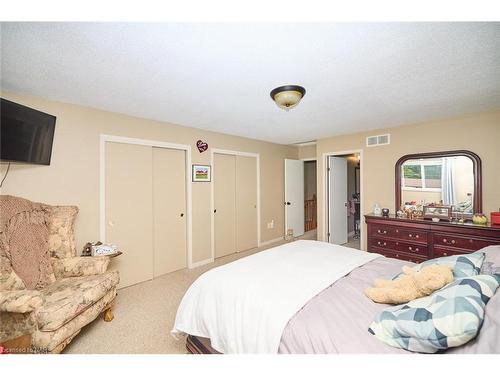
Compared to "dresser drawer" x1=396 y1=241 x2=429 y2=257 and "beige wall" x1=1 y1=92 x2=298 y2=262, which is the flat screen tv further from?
"dresser drawer" x1=396 y1=241 x2=429 y2=257

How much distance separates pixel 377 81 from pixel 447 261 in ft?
5.01

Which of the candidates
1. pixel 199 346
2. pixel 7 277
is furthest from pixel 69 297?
pixel 199 346

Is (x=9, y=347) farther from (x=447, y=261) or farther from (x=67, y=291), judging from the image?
(x=447, y=261)

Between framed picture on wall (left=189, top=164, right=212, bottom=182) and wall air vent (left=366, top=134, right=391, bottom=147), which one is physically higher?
wall air vent (left=366, top=134, right=391, bottom=147)

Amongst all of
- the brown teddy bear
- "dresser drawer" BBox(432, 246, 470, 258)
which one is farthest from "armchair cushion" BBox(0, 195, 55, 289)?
"dresser drawer" BBox(432, 246, 470, 258)

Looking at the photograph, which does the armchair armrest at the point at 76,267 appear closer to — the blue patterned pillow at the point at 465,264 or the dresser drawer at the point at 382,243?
the blue patterned pillow at the point at 465,264

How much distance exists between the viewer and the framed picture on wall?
361 cm

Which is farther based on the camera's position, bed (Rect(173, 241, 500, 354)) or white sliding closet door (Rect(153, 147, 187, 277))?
white sliding closet door (Rect(153, 147, 187, 277))

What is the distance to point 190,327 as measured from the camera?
5.11ft

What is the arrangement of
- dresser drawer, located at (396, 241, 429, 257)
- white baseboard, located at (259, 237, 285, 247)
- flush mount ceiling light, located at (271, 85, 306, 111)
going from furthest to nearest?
white baseboard, located at (259, 237, 285, 247), dresser drawer, located at (396, 241, 429, 257), flush mount ceiling light, located at (271, 85, 306, 111)

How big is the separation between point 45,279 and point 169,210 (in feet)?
5.21

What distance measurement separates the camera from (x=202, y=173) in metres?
3.71

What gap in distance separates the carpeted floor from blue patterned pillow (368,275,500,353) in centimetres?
154

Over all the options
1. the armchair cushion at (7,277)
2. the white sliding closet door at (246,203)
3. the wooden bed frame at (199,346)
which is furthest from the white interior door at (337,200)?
the armchair cushion at (7,277)
